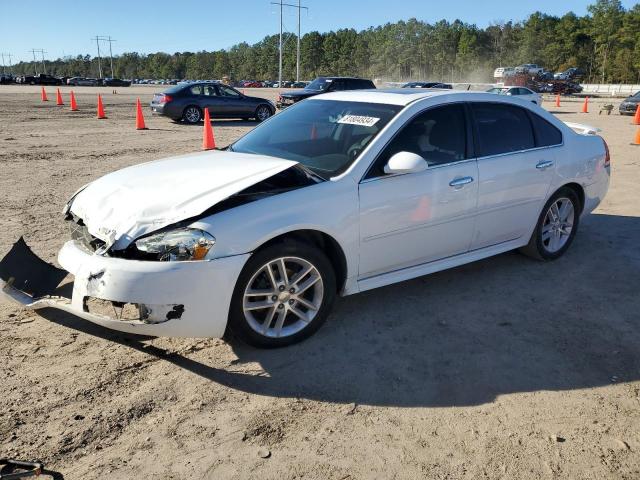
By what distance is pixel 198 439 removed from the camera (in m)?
2.69

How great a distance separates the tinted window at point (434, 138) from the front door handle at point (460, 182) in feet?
0.53

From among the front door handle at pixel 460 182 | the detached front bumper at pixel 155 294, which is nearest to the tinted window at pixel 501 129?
the front door handle at pixel 460 182

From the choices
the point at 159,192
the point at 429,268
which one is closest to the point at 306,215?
the point at 159,192

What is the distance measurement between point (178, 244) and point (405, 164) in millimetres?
1609

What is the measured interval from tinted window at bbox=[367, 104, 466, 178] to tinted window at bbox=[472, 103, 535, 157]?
208 millimetres

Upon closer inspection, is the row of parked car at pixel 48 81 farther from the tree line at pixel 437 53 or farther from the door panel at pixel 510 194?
the door panel at pixel 510 194

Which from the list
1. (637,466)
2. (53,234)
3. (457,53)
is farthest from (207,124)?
(457,53)

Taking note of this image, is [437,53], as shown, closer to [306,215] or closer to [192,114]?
[192,114]

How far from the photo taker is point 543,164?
4.93 meters

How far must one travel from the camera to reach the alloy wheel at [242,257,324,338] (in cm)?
340

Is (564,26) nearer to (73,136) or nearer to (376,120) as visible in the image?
(73,136)

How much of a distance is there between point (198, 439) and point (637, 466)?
208cm

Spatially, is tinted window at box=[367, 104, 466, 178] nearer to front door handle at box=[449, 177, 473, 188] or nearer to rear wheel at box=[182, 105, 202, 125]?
front door handle at box=[449, 177, 473, 188]

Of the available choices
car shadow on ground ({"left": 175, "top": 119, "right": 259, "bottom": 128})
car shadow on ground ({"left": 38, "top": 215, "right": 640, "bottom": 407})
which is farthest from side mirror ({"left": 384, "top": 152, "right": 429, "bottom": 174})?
car shadow on ground ({"left": 175, "top": 119, "right": 259, "bottom": 128})
